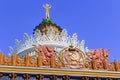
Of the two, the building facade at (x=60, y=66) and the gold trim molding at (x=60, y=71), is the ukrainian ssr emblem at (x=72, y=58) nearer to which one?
the building facade at (x=60, y=66)

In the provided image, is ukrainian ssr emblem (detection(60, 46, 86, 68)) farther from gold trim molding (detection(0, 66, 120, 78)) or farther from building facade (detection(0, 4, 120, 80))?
gold trim molding (detection(0, 66, 120, 78))

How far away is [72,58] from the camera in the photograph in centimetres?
3120

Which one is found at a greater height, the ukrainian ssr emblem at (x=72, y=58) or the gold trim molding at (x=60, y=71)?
the ukrainian ssr emblem at (x=72, y=58)

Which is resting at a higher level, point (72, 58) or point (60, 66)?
point (72, 58)

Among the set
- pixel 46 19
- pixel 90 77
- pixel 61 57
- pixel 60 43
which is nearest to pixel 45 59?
pixel 61 57

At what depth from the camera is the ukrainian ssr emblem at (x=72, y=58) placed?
30500mm

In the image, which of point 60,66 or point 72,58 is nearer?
point 60,66

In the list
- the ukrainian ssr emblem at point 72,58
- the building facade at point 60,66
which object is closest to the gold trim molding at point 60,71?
the building facade at point 60,66

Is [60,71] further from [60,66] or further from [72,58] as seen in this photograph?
[72,58]

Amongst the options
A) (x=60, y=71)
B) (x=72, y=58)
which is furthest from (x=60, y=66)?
(x=72, y=58)

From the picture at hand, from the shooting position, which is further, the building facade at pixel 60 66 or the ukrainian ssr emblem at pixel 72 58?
the ukrainian ssr emblem at pixel 72 58

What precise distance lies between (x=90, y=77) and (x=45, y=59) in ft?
12.2

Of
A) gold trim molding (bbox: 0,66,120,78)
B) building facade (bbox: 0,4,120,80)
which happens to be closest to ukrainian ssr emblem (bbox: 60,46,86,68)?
building facade (bbox: 0,4,120,80)

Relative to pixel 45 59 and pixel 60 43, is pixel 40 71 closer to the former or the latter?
pixel 45 59
